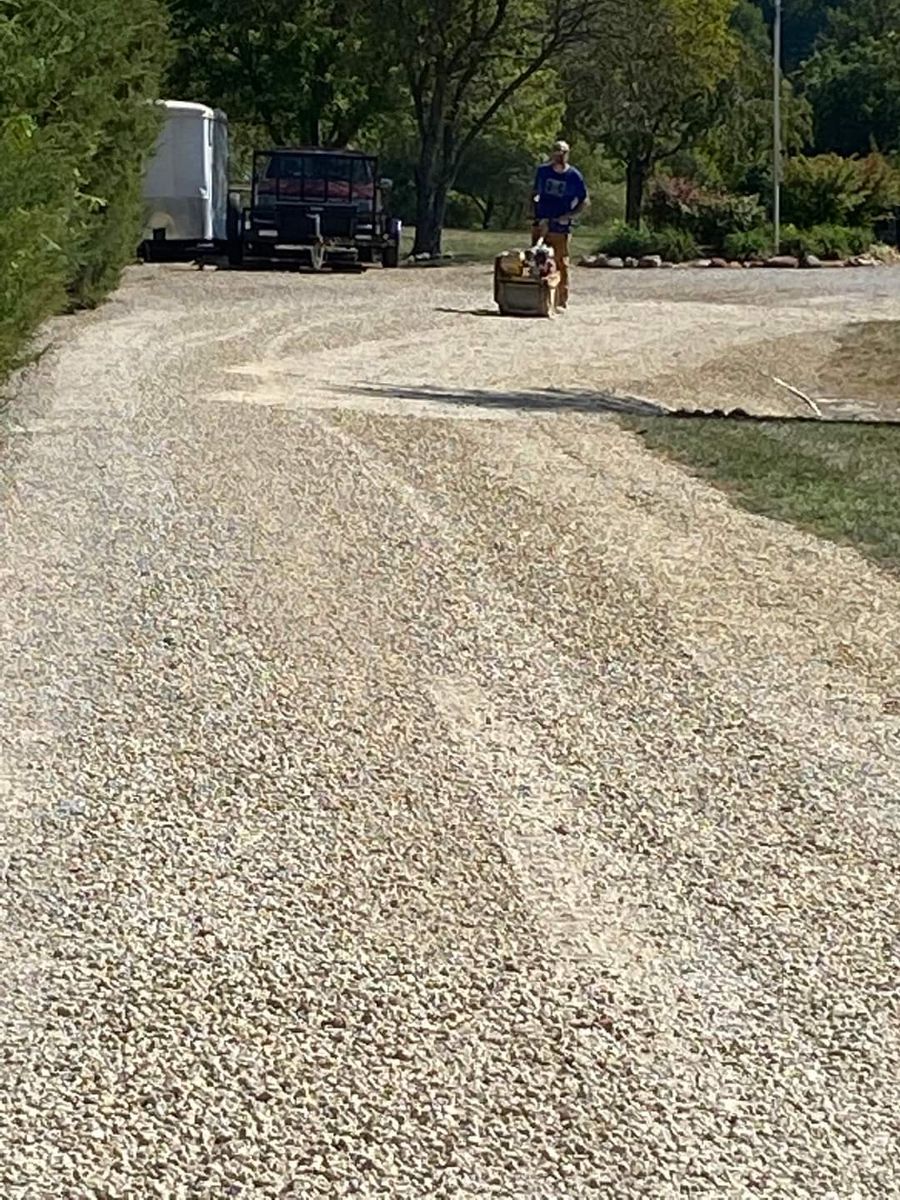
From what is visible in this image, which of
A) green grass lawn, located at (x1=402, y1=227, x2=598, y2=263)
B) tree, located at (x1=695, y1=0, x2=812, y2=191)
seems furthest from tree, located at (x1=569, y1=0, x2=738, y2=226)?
green grass lawn, located at (x1=402, y1=227, x2=598, y2=263)

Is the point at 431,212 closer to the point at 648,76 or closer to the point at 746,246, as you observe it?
the point at 746,246

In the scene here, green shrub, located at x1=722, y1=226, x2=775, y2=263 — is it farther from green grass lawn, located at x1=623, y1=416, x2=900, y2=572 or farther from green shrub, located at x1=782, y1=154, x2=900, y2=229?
green grass lawn, located at x1=623, y1=416, x2=900, y2=572

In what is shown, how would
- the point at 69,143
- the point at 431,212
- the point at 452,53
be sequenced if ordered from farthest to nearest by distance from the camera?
the point at 431,212 → the point at 452,53 → the point at 69,143

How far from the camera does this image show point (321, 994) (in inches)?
165

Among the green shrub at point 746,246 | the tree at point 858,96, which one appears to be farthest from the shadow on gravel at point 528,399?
the tree at point 858,96

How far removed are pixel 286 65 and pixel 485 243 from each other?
25.0 ft

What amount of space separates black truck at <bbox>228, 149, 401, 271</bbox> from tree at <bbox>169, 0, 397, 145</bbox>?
5.77m

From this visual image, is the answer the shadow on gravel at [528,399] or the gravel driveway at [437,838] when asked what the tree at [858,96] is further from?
the gravel driveway at [437,838]

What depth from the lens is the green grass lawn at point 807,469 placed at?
9.83m

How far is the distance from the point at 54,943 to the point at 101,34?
13.3 metres

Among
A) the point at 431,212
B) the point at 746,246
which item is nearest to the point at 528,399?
the point at 431,212

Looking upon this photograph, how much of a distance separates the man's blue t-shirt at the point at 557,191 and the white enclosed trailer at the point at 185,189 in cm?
1061

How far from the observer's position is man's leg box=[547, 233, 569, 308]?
22.2 m

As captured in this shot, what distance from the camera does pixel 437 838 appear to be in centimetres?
517
